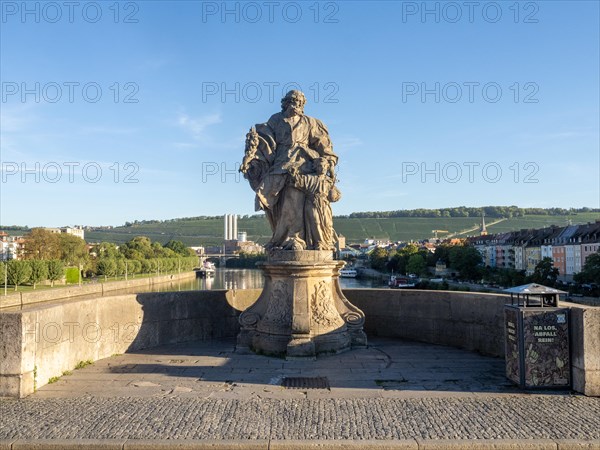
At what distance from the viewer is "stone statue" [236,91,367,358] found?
356 inches

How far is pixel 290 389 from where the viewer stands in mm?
6750

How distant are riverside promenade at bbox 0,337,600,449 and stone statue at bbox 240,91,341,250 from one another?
2.43 metres

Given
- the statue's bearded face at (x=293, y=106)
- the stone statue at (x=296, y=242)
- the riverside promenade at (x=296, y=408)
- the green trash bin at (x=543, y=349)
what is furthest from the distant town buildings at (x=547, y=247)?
the riverside promenade at (x=296, y=408)

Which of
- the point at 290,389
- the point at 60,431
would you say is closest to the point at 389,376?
the point at 290,389

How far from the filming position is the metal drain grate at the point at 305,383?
6879 mm

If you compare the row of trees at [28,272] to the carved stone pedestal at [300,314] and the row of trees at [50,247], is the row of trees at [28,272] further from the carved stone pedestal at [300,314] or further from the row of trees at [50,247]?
the carved stone pedestal at [300,314]

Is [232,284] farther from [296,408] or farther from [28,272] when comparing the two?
[296,408]

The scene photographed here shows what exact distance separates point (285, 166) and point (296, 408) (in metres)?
4.93

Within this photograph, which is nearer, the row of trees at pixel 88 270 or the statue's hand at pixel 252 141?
the statue's hand at pixel 252 141

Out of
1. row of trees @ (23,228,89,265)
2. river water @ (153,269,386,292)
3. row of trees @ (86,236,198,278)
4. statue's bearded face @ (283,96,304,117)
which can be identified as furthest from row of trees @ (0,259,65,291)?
statue's bearded face @ (283,96,304,117)

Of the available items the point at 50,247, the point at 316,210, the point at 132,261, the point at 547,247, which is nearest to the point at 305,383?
the point at 316,210

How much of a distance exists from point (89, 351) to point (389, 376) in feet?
15.8

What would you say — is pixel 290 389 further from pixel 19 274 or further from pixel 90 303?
pixel 19 274

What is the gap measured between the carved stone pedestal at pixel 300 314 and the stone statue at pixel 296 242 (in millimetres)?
17
